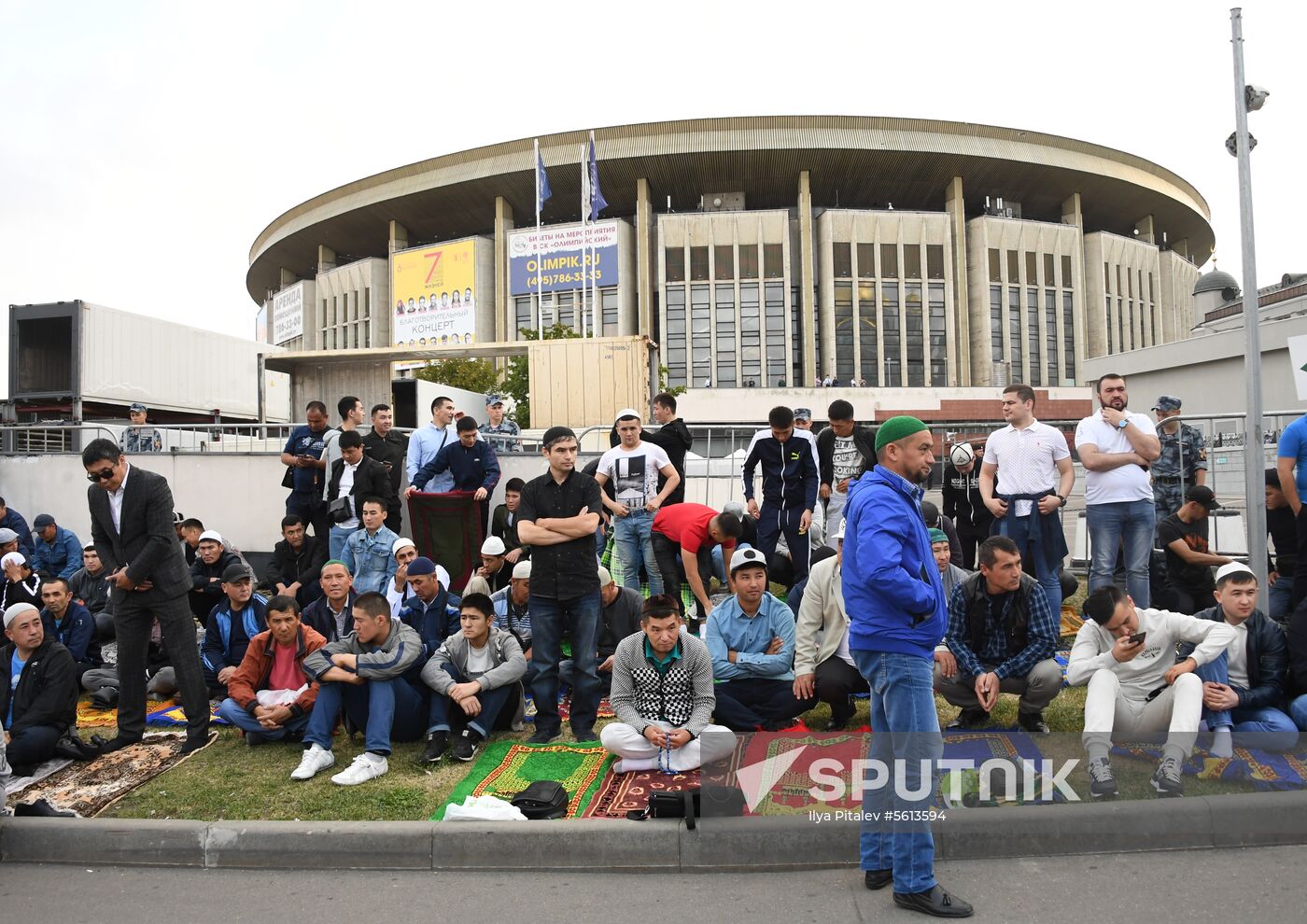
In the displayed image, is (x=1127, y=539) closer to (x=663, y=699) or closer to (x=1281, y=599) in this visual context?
(x=1281, y=599)

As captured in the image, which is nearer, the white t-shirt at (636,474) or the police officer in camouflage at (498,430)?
the white t-shirt at (636,474)

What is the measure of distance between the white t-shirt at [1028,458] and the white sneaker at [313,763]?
5.43m

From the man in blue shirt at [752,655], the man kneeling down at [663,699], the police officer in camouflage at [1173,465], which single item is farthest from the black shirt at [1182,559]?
the man kneeling down at [663,699]

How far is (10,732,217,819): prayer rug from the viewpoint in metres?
5.04

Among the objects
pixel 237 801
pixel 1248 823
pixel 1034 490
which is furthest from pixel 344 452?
pixel 1248 823

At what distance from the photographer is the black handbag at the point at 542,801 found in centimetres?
449

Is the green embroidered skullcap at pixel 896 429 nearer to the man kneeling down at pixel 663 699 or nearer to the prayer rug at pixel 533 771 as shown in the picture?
the man kneeling down at pixel 663 699

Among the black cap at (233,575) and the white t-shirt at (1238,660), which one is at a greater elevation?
the black cap at (233,575)

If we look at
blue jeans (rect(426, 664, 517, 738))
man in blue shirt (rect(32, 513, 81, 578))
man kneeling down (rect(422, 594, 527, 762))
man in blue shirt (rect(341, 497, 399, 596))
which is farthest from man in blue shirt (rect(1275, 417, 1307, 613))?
man in blue shirt (rect(32, 513, 81, 578))

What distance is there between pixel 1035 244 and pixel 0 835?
56346 millimetres

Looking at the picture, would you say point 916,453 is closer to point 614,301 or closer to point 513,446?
point 513,446

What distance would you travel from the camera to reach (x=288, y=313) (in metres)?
65.8

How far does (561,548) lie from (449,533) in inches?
142

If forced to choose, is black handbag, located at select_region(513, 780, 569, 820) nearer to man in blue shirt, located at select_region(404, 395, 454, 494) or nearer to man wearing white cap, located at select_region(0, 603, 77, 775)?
man wearing white cap, located at select_region(0, 603, 77, 775)
